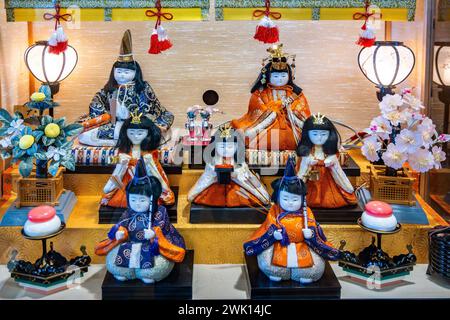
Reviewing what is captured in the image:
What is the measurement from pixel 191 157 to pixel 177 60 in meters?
0.80

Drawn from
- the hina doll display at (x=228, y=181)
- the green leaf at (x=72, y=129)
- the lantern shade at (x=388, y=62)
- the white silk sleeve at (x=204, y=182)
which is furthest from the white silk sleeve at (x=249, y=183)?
the lantern shade at (x=388, y=62)

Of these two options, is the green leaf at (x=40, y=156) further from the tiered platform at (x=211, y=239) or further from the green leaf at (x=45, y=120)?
the tiered platform at (x=211, y=239)

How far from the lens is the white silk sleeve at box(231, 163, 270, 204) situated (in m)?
3.70

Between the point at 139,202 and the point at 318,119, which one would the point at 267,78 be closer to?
the point at 318,119

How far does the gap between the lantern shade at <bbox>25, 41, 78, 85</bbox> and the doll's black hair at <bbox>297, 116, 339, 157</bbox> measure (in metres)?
1.50

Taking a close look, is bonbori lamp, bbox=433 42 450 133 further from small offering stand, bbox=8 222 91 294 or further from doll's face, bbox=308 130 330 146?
small offering stand, bbox=8 222 91 294

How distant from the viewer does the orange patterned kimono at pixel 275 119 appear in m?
4.08

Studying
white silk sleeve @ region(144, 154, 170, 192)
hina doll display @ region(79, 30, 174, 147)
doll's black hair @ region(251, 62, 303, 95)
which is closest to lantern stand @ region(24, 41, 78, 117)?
hina doll display @ region(79, 30, 174, 147)

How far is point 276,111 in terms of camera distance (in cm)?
411

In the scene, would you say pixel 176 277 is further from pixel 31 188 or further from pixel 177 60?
pixel 177 60

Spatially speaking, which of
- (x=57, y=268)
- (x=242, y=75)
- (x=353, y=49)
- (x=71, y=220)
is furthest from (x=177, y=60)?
(x=57, y=268)

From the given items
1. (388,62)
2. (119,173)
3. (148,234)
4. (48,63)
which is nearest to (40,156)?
(119,173)

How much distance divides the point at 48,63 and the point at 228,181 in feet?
4.36

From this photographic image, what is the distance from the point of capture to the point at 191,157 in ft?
13.5
